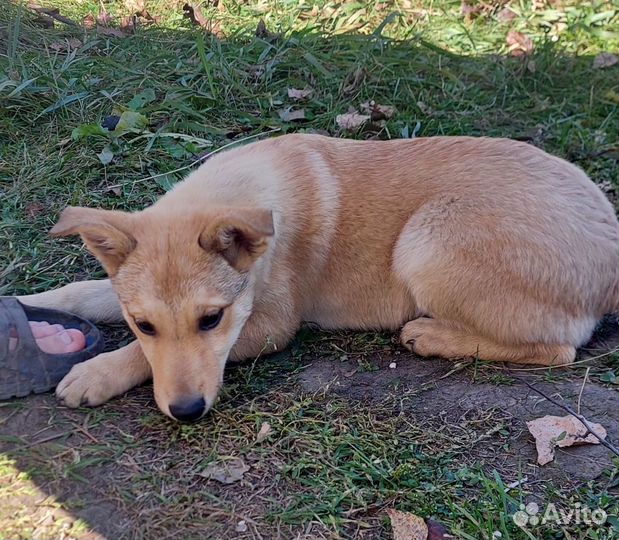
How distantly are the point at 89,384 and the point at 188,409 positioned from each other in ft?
1.92

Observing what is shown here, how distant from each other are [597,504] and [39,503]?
2243mm

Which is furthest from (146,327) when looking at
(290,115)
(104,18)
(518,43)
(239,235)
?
(518,43)

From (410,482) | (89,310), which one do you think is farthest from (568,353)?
(89,310)

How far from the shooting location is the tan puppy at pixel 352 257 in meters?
3.33

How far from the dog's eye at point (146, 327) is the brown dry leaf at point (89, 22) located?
435cm

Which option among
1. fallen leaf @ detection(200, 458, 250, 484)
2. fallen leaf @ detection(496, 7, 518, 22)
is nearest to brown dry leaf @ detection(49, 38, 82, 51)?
fallen leaf @ detection(496, 7, 518, 22)

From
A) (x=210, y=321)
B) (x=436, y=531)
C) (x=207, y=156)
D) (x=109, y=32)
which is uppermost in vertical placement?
(x=109, y=32)

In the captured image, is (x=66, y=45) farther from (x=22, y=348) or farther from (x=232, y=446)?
(x=232, y=446)

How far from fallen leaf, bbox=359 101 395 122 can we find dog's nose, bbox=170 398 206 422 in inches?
141

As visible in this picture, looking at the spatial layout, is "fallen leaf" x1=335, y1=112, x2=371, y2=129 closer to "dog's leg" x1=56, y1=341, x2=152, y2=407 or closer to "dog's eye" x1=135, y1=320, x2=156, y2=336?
"dog's leg" x1=56, y1=341, x2=152, y2=407

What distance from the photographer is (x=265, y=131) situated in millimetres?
5898

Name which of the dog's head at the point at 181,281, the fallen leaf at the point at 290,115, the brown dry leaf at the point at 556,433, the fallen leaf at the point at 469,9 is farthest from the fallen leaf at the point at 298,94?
the brown dry leaf at the point at 556,433

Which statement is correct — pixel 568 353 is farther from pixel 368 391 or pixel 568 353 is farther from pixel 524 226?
pixel 368 391

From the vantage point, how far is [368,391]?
12.4 feet
